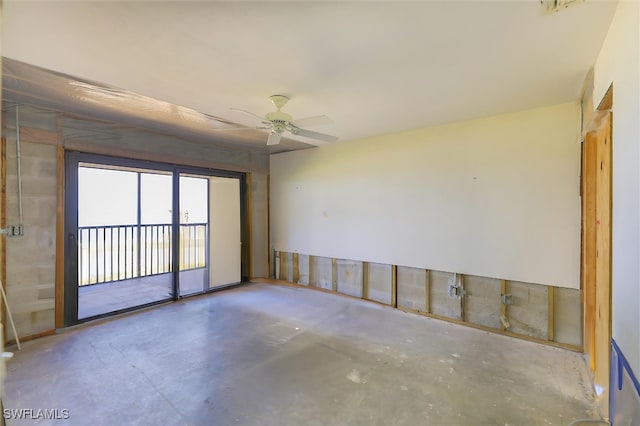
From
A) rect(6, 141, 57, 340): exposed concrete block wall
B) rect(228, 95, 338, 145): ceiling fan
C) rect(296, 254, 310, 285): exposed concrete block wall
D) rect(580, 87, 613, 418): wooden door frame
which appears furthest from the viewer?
rect(296, 254, 310, 285): exposed concrete block wall

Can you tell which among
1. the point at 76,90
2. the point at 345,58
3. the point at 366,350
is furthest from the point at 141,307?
the point at 345,58

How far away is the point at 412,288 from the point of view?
446 centimetres

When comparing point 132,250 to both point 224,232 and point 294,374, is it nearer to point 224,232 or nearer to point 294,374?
point 224,232

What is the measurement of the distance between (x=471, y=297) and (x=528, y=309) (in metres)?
0.60

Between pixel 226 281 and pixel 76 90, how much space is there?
366 centimetres

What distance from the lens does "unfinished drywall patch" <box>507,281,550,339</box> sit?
3480 mm

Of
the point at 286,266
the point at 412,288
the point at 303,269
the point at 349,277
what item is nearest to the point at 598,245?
the point at 412,288

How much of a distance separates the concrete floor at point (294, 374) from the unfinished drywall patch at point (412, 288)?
0.92 ft

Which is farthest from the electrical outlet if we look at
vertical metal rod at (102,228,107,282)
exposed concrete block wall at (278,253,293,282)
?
exposed concrete block wall at (278,253,293,282)

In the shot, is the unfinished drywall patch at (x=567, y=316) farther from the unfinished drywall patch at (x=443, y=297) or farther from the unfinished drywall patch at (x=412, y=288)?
the unfinished drywall patch at (x=412, y=288)

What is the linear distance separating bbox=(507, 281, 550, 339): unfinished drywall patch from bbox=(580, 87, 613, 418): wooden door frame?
1.15 ft

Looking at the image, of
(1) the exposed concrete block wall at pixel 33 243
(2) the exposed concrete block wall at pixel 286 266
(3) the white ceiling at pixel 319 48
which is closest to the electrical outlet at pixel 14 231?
(1) the exposed concrete block wall at pixel 33 243

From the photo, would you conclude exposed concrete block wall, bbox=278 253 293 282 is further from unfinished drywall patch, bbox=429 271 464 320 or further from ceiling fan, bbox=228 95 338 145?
ceiling fan, bbox=228 95 338 145

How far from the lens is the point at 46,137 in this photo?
3.61 m
